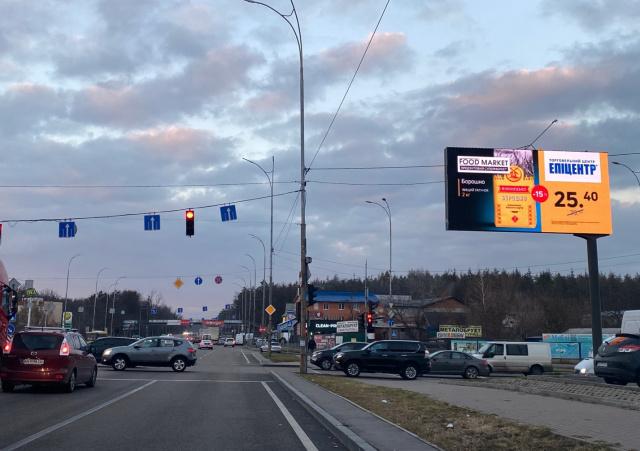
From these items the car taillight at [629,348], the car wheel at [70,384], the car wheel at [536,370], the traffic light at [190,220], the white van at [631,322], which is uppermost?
the traffic light at [190,220]

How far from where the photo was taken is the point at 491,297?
7244 centimetres

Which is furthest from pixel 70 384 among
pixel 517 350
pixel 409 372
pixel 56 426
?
pixel 517 350

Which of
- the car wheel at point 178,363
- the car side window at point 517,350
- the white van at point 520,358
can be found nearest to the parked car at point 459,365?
the white van at point 520,358

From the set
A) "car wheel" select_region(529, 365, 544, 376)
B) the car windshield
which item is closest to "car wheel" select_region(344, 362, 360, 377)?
"car wheel" select_region(529, 365, 544, 376)

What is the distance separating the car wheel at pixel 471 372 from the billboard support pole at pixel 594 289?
580 cm

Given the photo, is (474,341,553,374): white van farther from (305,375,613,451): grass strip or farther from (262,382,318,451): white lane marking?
(262,382,318,451): white lane marking

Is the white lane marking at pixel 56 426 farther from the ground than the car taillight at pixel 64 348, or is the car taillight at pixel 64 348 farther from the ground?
the car taillight at pixel 64 348

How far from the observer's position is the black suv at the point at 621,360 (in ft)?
62.5

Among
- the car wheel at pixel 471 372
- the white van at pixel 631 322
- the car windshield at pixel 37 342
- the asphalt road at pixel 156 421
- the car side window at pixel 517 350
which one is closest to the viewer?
the asphalt road at pixel 156 421

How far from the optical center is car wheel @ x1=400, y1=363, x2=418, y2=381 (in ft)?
99.7

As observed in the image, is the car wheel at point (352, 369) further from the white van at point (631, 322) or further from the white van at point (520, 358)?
the white van at point (631, 322)

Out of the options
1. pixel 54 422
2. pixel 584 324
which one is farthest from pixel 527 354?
pixel 584 324

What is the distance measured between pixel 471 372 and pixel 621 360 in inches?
562

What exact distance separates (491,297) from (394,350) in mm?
44306
